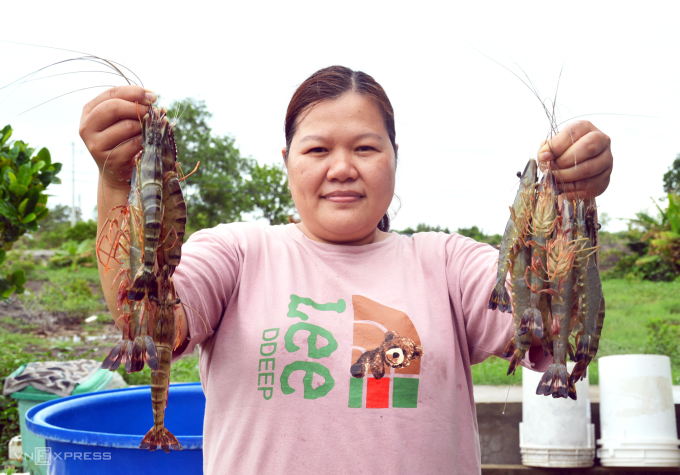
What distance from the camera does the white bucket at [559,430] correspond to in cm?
527

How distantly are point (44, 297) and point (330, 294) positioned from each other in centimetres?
1511

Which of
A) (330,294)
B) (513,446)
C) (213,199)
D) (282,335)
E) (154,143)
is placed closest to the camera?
(154,143)

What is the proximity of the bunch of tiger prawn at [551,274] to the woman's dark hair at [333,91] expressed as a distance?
80 cm

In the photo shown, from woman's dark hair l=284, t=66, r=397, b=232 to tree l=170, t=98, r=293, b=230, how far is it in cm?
2333

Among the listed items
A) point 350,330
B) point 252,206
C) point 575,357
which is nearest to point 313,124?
point 350,330

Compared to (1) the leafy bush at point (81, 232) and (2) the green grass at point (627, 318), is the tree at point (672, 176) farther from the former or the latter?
(1) the leafy bush at point (81, 232)

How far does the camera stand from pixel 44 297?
49.4 feet

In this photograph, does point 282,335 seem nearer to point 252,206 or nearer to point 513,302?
point 513,302

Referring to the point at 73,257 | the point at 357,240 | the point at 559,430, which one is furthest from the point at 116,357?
the point at 73,257

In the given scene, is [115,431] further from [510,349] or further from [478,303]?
[510,349]

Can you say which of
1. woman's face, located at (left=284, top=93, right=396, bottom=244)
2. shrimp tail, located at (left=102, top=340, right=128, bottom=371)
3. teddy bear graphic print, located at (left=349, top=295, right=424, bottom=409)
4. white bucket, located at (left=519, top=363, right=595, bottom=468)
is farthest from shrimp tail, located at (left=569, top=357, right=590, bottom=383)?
white bucket, located at (left=519, top=363, right=595, bottom=468)

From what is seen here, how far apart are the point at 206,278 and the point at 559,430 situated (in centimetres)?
446

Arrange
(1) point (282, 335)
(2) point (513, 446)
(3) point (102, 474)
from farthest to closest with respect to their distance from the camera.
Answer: (2) point (513, 446)
(3) point (102, 474)
(1) point (282, 335)

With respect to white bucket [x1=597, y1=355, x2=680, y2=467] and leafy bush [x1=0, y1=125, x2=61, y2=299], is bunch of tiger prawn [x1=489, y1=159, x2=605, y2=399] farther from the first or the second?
leafy bush [x1=0, y1=125, x2=61, y2=299]
